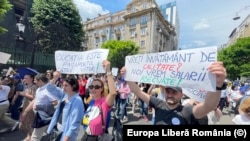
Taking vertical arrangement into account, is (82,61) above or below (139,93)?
above

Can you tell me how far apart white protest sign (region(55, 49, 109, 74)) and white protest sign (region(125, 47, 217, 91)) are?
497 millimetres

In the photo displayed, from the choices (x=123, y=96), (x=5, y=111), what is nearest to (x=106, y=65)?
(x=5, y=111)

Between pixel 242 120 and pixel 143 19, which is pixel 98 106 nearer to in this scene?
pixel 242 120

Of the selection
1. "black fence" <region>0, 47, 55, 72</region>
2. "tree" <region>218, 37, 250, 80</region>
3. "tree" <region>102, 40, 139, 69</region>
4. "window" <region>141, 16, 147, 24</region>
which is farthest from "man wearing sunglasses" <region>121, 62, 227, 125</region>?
"window" <region>141, 16, 147, 24</region>

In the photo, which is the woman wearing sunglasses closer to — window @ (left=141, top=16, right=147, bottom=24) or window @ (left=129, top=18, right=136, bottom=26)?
window @ (left=141, top=16, right=147, bottom=24)

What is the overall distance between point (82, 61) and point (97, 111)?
139 centimetres

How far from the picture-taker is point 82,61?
14.3ft

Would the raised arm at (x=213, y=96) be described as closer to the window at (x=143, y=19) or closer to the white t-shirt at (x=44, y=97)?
the white t-shirt at (x=44, y=97)

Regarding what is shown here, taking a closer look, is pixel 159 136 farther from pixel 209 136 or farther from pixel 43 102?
pixel 43 102

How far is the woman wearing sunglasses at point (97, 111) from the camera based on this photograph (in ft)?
10.2

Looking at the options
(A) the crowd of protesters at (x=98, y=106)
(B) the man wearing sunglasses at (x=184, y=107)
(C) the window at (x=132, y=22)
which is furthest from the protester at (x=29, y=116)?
(C) the window at (x=132, y=22)

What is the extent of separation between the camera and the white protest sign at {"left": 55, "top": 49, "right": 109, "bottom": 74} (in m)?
3.91

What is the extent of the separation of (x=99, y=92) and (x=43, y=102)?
1.51m

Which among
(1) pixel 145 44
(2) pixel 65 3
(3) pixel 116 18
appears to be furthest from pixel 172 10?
(2) pixel 65 3
